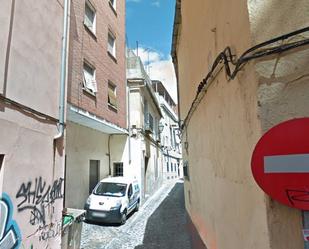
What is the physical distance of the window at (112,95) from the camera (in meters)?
13.6

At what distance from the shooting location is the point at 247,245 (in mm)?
2570

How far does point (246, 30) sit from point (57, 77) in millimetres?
5063

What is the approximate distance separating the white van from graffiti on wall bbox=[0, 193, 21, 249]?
6.80m

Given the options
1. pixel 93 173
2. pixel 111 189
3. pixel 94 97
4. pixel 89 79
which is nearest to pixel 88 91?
pixel 94 97

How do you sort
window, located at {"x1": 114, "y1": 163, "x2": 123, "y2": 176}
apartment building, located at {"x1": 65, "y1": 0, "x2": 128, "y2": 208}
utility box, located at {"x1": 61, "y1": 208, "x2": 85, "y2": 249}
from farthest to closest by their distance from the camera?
window, located at {"x1": 114, "y1": 163, "x2": 123, "y2": 176} → apartment building, located at {"x1": 65, "y1": 0, "x2": 128, "y2": 208} → utility box, located at {"x1": 61, "y1": 208, "x2": 85, "y2": 249}

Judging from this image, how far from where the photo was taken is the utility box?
6659 mm

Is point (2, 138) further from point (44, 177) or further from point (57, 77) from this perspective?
point (57, 77)

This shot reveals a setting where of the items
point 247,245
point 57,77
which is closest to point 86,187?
point 57,77

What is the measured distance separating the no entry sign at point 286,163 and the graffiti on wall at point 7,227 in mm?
3937

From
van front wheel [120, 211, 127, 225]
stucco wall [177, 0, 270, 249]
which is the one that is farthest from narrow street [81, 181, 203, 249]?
stucco wall [177, 0, 270, 249]

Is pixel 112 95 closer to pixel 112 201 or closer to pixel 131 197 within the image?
pixel 131 197

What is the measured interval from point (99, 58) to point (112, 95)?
6.60 ft

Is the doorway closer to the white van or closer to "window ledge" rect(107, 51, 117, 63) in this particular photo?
the white van

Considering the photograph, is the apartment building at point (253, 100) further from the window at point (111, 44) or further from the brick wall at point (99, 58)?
the window at point (111, 44)
